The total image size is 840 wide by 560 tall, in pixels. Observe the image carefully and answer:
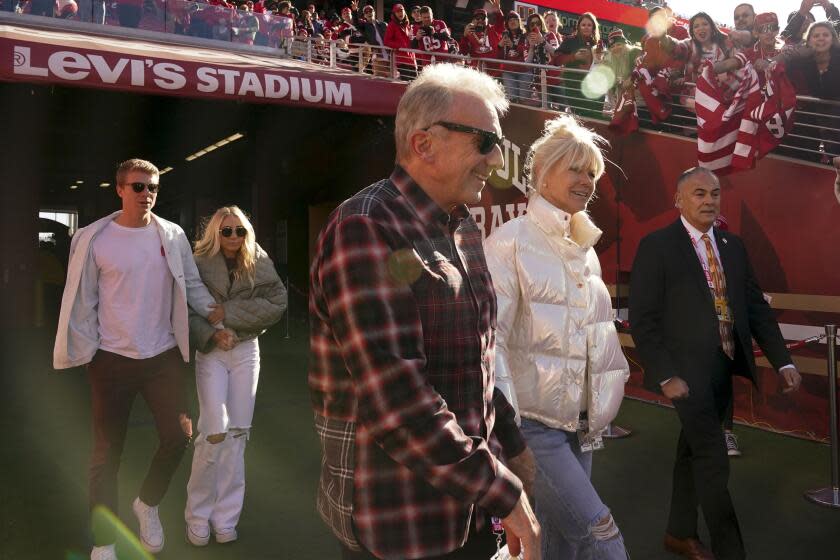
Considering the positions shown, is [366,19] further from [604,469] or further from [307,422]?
[604,469]

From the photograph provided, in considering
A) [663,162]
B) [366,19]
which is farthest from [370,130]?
[663,162]

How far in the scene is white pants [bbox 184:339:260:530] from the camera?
4445 mm

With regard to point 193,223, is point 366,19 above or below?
above

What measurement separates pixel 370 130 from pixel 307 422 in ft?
27.5

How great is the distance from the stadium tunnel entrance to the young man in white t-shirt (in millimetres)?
10185

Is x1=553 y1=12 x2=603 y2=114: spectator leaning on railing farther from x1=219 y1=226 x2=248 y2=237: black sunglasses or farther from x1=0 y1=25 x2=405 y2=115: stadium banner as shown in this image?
x1=219 y1=226 x2=248 y2=237: black sunglasses

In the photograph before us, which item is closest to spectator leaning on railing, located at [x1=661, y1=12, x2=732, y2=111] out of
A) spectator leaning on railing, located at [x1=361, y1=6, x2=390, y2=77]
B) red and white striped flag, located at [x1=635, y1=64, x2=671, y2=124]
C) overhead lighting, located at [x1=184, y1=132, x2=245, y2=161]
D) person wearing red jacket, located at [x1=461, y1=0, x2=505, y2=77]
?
red and white striped flag, located at [x1=635, y1=64, x2=671, y2=124]

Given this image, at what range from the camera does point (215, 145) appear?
19.4 m

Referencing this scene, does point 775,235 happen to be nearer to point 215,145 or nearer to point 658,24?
point 658,24

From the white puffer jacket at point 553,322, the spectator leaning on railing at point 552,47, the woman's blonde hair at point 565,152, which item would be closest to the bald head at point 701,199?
the woman's blonde hair at point 565,152

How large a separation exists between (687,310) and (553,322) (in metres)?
1.48

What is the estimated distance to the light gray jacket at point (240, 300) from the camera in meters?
4.41

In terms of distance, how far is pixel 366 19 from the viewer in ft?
47.9

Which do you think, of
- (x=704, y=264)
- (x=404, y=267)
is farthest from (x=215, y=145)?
(x=404, y=267)
